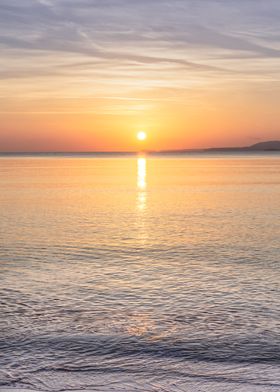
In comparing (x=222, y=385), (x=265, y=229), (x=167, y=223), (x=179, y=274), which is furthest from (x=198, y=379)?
(x=167, y=223)

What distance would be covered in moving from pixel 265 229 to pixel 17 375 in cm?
1695

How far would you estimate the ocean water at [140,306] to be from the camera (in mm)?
8656

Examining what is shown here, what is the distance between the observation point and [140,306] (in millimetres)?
12516

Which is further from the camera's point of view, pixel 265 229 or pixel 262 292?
pixel 265 229

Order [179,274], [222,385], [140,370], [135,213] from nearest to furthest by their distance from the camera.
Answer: [222,385], [140,370], [179,274], [135,213]

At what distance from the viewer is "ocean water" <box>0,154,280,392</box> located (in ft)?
28.4

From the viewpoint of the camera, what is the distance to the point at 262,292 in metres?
13.6

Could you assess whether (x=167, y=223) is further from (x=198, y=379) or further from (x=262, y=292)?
(x=198, y=379)

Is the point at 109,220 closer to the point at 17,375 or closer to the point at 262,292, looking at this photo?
the point at 262,292

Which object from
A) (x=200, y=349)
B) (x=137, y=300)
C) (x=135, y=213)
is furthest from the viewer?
(x=135, y=213)

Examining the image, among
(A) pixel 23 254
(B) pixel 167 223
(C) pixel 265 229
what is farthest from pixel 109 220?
(A) pixel 23 254

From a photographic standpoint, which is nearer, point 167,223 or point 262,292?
point 262,292

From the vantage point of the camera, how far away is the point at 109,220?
27859 mm

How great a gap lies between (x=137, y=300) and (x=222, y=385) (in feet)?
16.7
